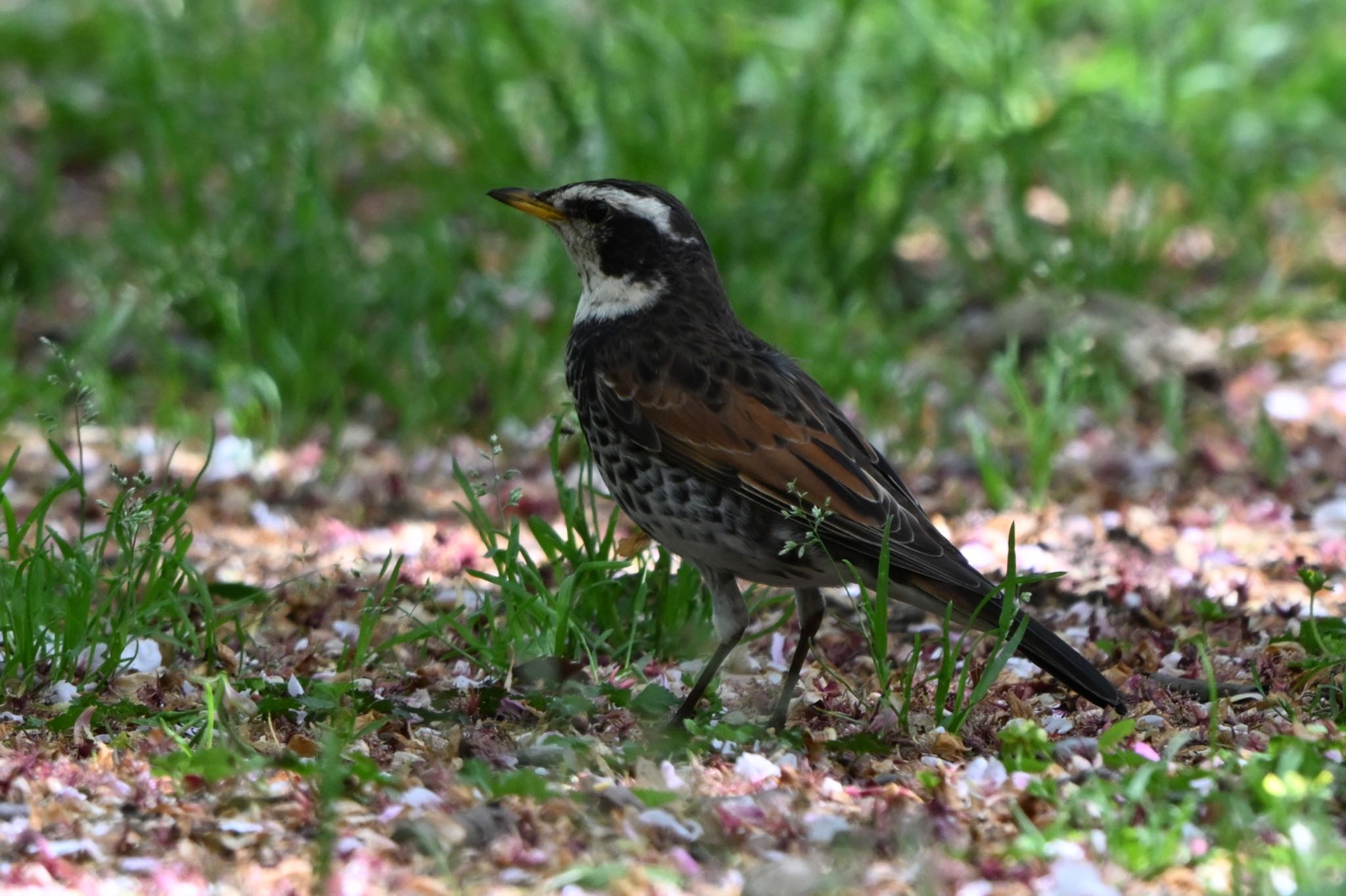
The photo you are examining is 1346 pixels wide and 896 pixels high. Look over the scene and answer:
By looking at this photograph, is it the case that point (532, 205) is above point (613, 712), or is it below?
above

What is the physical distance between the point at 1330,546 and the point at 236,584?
382 centimetres

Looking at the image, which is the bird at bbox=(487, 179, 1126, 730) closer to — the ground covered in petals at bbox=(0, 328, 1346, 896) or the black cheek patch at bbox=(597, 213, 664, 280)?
the black cheek patch at bbox=(597, 213, 664, 280)

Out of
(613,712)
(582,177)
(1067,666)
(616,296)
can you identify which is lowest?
(613,712)

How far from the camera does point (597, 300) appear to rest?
6289 millimetres

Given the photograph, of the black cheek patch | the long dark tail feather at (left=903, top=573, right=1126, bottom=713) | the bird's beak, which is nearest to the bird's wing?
the long dark tail feather at (left=903, top=573, right=1126, bottom=713)

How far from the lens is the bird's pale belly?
5.47 meters

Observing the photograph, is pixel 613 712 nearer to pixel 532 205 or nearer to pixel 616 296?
pixel 616 296

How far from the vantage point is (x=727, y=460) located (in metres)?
5.56

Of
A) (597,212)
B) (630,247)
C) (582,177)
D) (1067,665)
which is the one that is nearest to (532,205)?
(597,212)

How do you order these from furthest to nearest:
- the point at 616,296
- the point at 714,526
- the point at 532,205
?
the point at 532,205
the point at 616,296
the point at 714,526

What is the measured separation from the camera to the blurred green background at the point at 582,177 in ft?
28.0

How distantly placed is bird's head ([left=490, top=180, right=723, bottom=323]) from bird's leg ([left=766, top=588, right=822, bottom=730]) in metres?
1.09

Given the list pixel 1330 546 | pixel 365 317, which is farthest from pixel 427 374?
pixel 1330 546

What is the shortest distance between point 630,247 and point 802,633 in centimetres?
141
